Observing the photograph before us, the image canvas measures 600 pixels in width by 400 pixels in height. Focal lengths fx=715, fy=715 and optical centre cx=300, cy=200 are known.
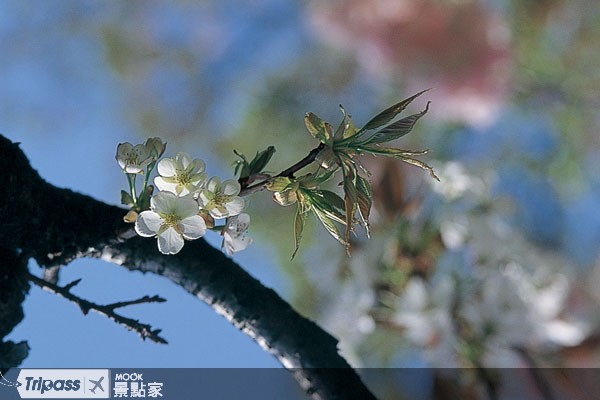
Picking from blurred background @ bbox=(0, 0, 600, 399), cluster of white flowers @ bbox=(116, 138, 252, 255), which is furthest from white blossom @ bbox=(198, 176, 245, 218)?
blurred background @ bbox=(0, 0, 600, 399)

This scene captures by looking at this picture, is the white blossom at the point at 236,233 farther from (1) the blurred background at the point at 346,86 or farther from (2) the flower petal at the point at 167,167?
(1) the blurred background at the point at 346,86

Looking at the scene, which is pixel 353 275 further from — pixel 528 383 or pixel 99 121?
pixel 99 121

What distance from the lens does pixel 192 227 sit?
179mm

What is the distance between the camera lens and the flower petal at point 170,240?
0.18 metres

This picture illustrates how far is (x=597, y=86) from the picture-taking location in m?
0.79

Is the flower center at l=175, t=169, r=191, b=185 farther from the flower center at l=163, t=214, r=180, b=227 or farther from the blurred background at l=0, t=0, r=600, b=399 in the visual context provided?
the blurred background at l=0, t=0, r=600, b=399

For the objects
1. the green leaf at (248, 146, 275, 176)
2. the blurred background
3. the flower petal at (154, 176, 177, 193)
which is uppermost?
the blurred background

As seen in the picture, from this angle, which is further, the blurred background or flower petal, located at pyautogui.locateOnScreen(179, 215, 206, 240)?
the blurred background

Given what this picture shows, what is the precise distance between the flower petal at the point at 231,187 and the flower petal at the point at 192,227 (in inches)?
0.4

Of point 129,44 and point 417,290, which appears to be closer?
point 417,290

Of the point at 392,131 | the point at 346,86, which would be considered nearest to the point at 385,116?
the point at 392,131

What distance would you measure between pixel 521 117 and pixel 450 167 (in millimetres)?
325

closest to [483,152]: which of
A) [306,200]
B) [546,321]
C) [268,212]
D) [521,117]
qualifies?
[521,117]

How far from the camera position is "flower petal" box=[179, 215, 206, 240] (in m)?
0.18
